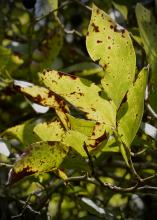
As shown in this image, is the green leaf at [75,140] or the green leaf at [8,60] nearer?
the green leaf at [75,140]

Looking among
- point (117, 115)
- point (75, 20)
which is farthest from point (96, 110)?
point (75, 20)

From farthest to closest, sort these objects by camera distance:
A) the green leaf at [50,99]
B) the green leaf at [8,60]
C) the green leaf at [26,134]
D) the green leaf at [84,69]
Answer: the green leaf at [84,69] < the green leaf at [8,60] < the green leaf at [26,134] < the green leaf at [50,99]

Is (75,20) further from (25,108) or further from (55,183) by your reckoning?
(55,183)

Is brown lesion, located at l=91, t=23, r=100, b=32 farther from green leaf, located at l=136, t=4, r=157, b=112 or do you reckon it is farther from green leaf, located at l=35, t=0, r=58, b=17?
green leaf, located at l=35, t=0, r=58, b=17

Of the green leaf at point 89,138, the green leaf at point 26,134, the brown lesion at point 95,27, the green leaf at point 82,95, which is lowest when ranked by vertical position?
the green leaf at point 26,134

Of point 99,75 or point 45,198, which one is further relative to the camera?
point 99,75

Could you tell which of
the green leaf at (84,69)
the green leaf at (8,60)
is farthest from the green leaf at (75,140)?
the green leaf at (84,69)

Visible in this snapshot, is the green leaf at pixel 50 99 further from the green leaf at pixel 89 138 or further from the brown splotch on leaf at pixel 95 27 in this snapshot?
the brown splotch on leaf at pixel 95 27

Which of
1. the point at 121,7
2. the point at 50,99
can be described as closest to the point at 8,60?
the point at 121,7
